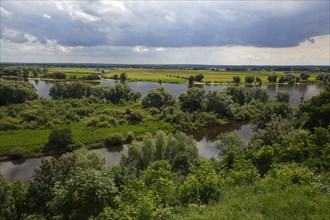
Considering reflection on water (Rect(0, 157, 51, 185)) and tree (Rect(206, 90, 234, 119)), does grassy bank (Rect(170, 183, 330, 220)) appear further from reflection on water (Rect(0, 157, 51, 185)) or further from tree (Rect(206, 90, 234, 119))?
tree (Rect(206, 90, 234, 119))

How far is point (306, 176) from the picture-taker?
11.5 meters

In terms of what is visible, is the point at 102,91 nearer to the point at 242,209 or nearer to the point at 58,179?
the point at 58,179

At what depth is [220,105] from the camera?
5716cm

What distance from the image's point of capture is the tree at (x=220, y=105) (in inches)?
2237

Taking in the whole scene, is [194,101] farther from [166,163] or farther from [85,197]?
[85,197]

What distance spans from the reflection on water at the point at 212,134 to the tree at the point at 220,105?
3.22m

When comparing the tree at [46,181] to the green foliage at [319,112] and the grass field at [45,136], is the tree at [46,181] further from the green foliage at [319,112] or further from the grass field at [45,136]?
the green foliage at [319,112]

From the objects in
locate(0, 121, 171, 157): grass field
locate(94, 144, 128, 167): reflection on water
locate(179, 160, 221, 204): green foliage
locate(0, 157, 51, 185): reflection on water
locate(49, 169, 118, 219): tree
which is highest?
locate(179, 160, 221, 204): green foliage

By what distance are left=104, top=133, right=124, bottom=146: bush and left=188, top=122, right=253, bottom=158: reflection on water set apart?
1204 centimetres

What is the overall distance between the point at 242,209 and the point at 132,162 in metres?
16.1

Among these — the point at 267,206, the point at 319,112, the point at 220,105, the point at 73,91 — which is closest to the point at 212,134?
the point at 220,105

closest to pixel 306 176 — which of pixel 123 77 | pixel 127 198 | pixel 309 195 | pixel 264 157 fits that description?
pixel 309 195

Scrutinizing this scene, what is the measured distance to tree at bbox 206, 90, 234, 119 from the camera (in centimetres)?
5681

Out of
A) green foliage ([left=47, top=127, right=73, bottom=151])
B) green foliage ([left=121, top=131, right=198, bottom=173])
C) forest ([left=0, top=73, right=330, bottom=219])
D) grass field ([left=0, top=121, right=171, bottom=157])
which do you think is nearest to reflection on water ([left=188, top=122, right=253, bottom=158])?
forest ([left=0, top=73, right=330, bottom=219])
